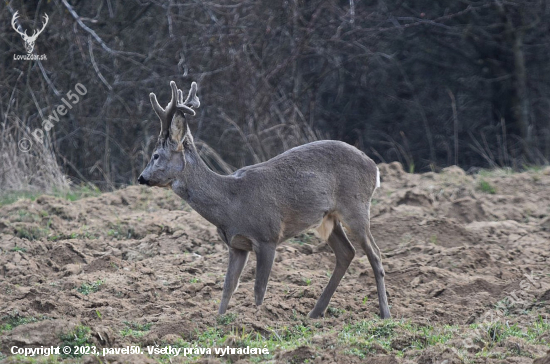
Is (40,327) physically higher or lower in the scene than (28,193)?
higher

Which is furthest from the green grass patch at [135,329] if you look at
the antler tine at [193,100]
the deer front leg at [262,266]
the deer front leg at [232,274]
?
the antler tine at [193,100]

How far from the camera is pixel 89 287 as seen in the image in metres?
7.55

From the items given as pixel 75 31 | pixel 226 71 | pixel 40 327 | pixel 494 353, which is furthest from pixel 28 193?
pixel 494 353

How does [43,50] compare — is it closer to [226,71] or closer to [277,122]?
[226,71]

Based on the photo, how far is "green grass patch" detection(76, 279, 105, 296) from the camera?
294 inches

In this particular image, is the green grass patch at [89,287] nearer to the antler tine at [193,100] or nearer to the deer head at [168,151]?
the deer head at [168,151]

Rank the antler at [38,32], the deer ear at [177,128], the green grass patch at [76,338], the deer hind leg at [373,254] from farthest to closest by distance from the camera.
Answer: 1. the antler at [38,32]
2. the deer hind leg at [373,254]
3. the deer ear at [177,128]
4. the green grass patch at [76,338]

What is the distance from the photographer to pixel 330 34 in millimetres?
16016

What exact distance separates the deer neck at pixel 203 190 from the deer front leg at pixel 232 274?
328mm

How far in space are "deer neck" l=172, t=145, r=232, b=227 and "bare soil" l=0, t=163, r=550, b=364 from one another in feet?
2.74

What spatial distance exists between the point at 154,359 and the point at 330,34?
37.4 ft

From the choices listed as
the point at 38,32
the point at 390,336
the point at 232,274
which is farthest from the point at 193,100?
the point at 38,32

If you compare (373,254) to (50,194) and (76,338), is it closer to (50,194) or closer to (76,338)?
(76,338)

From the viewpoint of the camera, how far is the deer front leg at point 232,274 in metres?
6.86
